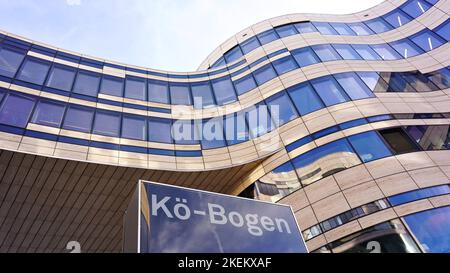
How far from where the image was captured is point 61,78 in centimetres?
1988

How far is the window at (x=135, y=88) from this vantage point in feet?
69.3

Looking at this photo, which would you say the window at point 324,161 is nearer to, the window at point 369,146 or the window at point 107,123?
the window at point 369,146

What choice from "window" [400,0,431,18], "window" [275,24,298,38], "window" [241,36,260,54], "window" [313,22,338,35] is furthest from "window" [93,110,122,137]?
"window" [400,0,431,18]

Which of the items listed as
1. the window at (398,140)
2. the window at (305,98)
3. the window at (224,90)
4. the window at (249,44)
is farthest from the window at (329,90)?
the window at (249,44)

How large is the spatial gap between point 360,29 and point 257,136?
1331cm

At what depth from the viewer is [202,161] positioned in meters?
18.2

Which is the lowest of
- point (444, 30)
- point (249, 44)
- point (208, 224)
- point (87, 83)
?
point (208, 224)

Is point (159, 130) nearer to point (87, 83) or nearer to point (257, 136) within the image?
point (87, 83)

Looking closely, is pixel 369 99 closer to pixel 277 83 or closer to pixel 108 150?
pixel 277 83

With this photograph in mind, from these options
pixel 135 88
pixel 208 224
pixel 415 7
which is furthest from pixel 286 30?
pixel 208 224

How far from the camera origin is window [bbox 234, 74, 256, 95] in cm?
2211

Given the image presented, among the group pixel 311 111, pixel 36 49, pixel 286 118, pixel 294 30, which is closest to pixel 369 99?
pixel 311 111

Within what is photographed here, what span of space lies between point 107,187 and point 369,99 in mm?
14042
